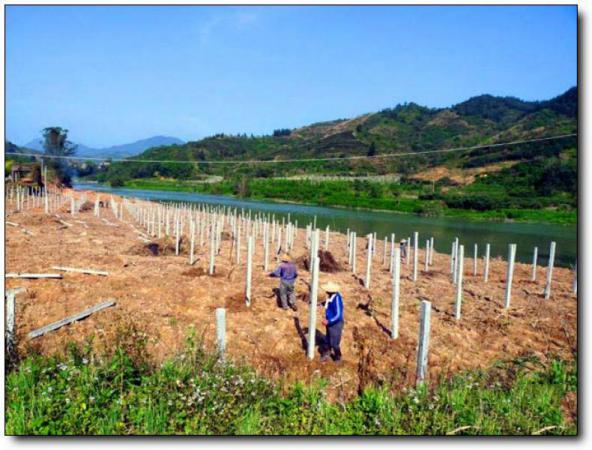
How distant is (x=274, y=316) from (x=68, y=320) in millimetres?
2907

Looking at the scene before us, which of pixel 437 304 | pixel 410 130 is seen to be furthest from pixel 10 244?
pixel 410 130

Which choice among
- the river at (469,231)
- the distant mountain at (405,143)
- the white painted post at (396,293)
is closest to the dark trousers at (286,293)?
the white painted post at (396,293)

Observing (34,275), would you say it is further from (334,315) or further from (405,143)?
(405,143)

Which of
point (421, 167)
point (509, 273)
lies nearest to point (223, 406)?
point (509, 273)

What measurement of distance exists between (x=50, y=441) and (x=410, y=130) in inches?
3576

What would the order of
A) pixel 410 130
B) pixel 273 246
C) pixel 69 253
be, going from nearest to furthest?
pixel 69 253 → pixel 273 246 → pixel 410 130

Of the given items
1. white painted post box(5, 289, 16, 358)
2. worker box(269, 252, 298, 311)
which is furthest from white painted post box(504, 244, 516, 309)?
white painted post box(5, 289, 16, 358)

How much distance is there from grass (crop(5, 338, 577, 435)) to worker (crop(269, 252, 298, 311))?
280 centimetres

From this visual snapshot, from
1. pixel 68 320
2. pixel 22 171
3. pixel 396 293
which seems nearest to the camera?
pixel 68 320

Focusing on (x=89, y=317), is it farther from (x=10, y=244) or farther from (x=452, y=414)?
(x=10, y=244)

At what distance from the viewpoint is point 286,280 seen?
7613mm

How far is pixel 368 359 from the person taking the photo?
623 centimetres

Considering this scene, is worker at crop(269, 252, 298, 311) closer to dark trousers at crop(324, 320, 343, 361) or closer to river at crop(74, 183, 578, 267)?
dark trousers at crop(324, 320, 343, 361)

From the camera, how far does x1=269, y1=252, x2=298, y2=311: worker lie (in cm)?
748
